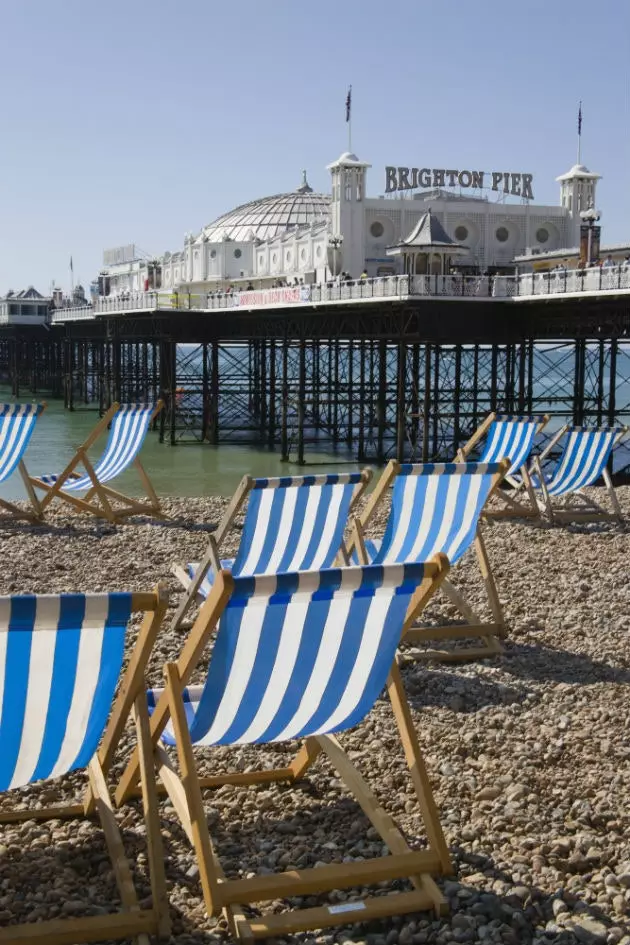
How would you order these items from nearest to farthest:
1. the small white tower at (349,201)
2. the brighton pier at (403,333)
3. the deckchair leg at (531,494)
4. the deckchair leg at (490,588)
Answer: the deckchair leg at (490,588)
the deckchair leg at (531,494)
the brighton pier at (403,333)
the small white tower at (349,201)

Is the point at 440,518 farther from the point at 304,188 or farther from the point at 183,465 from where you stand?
the point at 304,188

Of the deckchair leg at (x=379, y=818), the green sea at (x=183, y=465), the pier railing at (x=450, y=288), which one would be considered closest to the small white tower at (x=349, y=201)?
the pier railing at (x=450, y=288)

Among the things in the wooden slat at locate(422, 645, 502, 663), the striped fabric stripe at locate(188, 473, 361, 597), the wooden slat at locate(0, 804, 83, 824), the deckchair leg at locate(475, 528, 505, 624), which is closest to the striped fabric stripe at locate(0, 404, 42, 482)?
the striped fabric stripe at locate(188, 473, 361, 597)

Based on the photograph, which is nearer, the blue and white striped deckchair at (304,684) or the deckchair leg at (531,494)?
the blue and white striped deckchair at (304,684)

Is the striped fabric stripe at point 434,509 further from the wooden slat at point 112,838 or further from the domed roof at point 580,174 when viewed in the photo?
the domed roof at point 580,174

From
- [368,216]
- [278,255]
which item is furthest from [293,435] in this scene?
[278,255]

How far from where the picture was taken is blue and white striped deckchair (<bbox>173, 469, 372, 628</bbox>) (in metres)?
5.68

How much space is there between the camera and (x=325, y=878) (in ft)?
10.6

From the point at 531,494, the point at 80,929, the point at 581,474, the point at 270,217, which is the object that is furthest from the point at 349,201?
the point at 80,929

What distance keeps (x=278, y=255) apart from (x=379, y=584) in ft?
153

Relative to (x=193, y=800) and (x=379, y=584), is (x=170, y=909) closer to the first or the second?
(x=193, y=800)

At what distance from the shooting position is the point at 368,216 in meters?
34.9

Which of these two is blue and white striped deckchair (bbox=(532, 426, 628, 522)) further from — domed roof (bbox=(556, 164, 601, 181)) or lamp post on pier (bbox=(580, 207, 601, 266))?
domed roof (bbox=(556, 164, 601, 181))

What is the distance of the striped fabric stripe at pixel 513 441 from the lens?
10.3 metres
